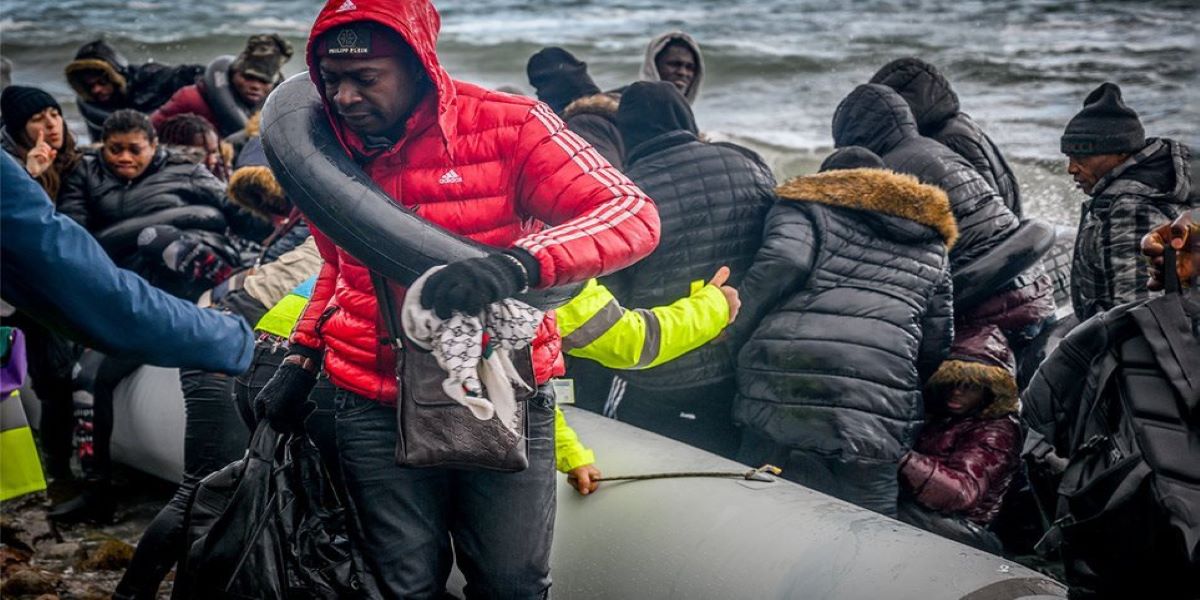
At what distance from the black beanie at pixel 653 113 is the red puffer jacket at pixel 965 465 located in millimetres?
1388

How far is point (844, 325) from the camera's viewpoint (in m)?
3.81

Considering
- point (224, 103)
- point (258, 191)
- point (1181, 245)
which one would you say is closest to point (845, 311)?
point (1181, 245)

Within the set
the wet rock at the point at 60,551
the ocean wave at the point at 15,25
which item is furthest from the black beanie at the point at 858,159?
the ocean wave at the point at 15,25

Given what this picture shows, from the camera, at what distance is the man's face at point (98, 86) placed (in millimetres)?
8430

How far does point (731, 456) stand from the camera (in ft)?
14.3

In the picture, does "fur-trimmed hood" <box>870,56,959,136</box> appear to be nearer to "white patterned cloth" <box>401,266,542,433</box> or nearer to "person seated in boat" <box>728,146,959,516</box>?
"person seated in boat" <box>728,146,959,516</box>

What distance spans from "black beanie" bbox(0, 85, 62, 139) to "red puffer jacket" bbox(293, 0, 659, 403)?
3.45 meters

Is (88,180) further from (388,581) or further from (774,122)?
(774,122)

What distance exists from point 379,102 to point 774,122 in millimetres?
10855

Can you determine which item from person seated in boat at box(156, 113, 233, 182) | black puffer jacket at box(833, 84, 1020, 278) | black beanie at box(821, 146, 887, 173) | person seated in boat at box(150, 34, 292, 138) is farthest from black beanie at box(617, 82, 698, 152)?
person seated in boat at box(150, 34, 292, 138)

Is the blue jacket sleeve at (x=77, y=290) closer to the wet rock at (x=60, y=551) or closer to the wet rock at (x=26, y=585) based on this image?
the wet rock at (x=26, y=585)

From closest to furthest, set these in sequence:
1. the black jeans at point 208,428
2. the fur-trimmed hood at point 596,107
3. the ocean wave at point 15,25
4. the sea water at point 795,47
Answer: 1. the black jeans at point 208,428
2. the fur-trimmed hood at point 596,107
3. the sea water at point 795,47
4. the ocean wave at point 15,25

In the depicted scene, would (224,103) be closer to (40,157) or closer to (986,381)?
(40,157)

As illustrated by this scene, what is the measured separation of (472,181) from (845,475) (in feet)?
6.18
